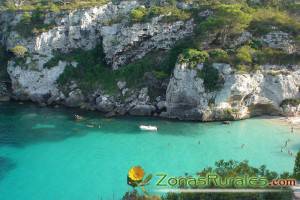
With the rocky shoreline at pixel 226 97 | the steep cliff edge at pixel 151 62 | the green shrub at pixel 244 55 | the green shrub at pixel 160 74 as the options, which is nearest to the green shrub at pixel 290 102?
the steep cliff edge at pixel 151 62

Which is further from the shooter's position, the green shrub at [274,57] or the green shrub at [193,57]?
the green shrub at [274,57]

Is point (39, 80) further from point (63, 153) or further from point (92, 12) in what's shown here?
point (63, 153)

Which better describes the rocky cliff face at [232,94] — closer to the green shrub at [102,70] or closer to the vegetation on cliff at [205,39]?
the vegetation on cliff at [205,39]

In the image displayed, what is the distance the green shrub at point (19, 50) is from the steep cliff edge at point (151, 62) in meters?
0.14

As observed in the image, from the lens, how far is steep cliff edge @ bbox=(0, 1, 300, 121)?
45.9 metres

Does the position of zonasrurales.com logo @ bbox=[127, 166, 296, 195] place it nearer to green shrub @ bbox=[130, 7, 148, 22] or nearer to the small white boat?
the small white boat

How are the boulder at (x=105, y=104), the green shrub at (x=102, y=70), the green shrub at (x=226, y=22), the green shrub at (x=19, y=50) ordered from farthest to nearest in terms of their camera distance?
the green shrub at (x=19, y=50) < the green shrub at (x=102, y=70) < the boulder at (x=105, y=104) < the green shrub at (x=226, y=22)

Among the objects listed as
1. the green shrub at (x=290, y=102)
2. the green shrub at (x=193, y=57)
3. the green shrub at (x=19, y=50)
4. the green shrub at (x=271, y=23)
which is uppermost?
the green shrub at (x=271, y=23)

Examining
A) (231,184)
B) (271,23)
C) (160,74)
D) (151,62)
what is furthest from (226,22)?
(231,184)

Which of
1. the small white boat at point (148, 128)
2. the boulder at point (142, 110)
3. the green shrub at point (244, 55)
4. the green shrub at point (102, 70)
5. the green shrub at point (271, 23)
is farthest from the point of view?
the green shrub at point (102, 70)

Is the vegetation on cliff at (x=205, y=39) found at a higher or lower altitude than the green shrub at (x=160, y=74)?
higher

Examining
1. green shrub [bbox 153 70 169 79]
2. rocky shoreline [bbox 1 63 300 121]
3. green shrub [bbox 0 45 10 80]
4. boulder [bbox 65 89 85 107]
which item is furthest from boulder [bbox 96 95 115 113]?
green shrub [bbox 0 45 10 80]

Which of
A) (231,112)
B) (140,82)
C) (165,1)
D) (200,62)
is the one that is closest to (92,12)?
(165,1)

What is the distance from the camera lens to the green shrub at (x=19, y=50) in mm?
56094
